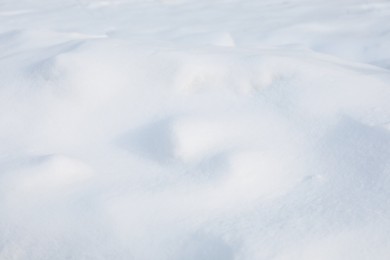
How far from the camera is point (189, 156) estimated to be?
3.94 feet

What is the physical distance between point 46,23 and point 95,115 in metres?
2.45

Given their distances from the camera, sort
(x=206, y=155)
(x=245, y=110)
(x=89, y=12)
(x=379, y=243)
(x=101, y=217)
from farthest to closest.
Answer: (x=89, y=12)
(x=245, y=110)
(x=206, y=155)
(x=101, y=217)
(x=379, y=243)

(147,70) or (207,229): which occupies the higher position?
(147,70)

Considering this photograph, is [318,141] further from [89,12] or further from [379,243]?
[89,12]

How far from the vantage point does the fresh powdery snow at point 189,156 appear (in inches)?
38.8

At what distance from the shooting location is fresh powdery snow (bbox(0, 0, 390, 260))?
98 cm

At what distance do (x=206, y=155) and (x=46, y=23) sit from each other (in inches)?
110

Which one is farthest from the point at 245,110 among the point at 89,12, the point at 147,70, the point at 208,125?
the point at 89,12

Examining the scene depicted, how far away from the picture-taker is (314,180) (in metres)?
1.11

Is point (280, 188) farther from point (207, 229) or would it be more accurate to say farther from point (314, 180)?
point (207, 229)

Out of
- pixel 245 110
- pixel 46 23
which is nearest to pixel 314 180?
pixel 245 110

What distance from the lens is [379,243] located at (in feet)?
2.97

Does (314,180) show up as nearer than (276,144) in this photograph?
Yes

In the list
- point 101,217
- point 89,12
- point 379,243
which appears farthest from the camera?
point 89,12
